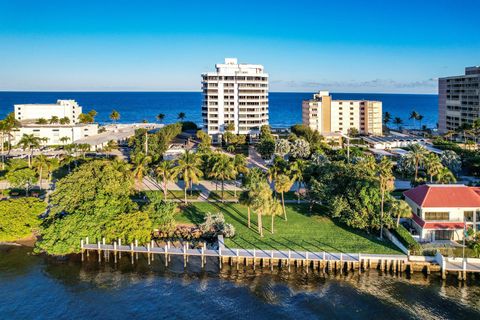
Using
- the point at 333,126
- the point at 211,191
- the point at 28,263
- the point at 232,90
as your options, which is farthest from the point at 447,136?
the point at 28,263

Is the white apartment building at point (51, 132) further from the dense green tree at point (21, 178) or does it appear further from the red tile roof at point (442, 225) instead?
the red tile roof at point (442, 225)

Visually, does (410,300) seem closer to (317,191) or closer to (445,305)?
(445,305)

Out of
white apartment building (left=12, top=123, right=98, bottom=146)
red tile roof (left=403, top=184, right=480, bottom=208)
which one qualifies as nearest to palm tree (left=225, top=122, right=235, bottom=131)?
white apartment building (left=12, top=123, right=98, bottom=146)

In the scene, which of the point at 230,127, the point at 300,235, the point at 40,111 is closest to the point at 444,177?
the point at 300,235

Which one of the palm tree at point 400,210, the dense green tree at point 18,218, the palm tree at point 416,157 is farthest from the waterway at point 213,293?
the palm tree at point 416,157

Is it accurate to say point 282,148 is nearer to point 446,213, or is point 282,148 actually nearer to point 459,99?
point 446,213

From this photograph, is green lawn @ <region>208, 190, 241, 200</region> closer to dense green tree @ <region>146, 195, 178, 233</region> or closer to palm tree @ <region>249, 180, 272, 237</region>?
dense green tree @ <region>146, 195, 178, 233</region>
